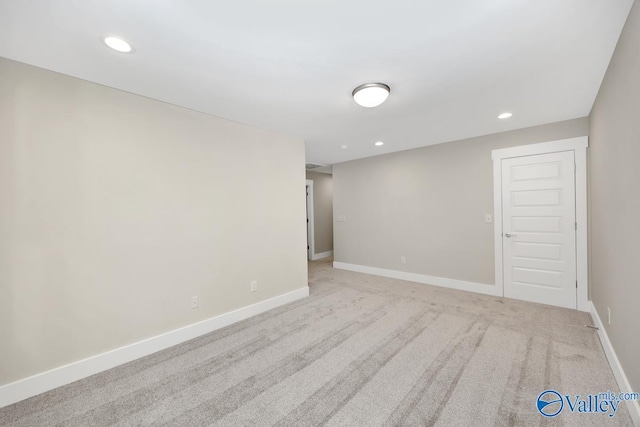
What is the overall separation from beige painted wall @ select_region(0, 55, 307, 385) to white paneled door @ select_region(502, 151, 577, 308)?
11.7ft

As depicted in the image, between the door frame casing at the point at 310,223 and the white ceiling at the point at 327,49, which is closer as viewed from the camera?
the white ceiling at the point at 327,49

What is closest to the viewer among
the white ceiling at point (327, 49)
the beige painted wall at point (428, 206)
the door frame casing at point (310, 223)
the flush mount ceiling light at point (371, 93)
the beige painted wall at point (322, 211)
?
the white ceiling at point (327, 49)

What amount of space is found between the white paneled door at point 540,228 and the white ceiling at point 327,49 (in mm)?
923

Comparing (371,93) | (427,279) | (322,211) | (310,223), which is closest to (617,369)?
(427,279)

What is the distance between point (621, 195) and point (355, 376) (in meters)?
2.31

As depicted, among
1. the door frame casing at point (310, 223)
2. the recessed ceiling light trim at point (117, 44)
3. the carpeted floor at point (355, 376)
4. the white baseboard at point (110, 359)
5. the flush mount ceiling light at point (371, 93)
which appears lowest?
the carpeted floor at point (355, 376)

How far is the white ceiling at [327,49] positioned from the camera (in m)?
1.39

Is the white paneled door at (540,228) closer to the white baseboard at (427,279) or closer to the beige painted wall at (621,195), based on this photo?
the white baseboard at (427,279)

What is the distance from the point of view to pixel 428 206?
4.43 meters

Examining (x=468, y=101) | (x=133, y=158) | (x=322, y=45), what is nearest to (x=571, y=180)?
(x=468, y=101)

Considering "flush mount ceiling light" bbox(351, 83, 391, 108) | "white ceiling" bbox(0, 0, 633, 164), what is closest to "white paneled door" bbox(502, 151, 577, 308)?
"white ceiling" bbox(0, 0, 633, 164)

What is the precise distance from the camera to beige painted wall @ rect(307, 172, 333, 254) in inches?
272

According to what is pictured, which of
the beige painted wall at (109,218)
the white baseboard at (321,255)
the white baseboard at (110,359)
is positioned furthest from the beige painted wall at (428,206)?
the white baseboard at (110,359)

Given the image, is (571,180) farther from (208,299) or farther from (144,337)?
(144,337)
